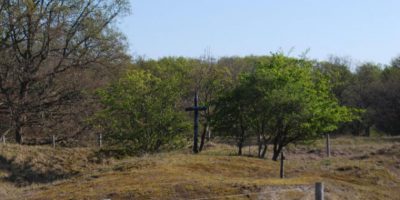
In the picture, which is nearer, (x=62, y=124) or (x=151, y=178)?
(x=151, y=178)

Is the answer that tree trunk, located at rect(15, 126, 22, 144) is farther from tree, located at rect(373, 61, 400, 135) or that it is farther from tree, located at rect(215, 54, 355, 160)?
tree, located at rect(373, 61, 400, 135)

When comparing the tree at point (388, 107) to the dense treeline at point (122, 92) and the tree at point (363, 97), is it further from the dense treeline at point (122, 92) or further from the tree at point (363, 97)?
the dense treeline at point (122, 92)

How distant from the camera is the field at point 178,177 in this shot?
14.9 m

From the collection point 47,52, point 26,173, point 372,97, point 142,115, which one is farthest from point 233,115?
point 372,97

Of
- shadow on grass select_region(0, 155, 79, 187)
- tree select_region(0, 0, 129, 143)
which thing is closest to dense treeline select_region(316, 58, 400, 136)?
tree select_region(0, 0, 129, 143)

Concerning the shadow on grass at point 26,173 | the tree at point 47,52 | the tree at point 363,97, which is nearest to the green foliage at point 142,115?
the shadow on grass at point 26,173

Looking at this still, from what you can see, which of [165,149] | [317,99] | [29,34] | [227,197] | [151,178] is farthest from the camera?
[29,34]

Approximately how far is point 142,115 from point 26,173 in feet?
18.1

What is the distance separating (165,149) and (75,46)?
36.4ft

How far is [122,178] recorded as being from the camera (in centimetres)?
1677

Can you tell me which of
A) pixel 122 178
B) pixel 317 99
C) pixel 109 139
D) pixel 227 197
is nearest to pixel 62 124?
pixel 109 139

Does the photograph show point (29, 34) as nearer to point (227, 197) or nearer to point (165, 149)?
point (165, 149)

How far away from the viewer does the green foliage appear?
24625mm

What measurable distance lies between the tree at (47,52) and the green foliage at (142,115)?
8.44 m
